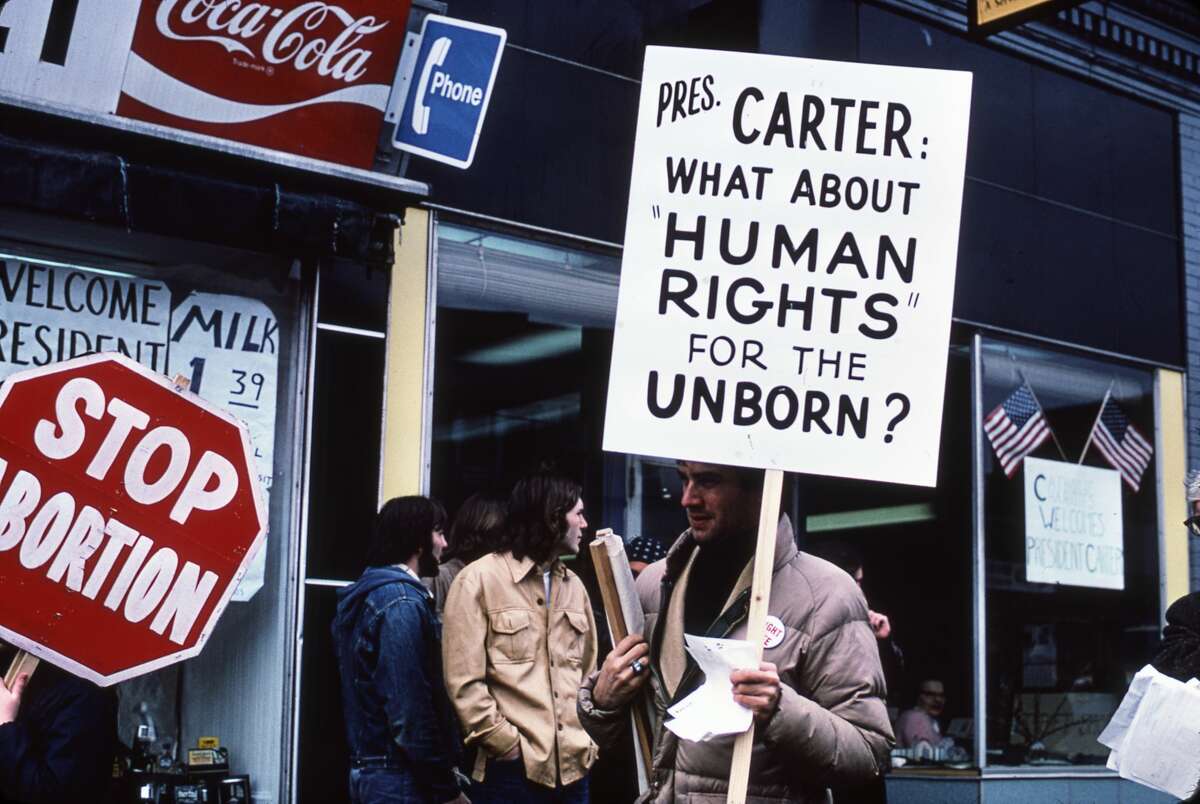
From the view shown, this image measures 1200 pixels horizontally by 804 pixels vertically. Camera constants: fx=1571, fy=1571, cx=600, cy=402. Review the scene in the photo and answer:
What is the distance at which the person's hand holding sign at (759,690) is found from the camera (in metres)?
3.65

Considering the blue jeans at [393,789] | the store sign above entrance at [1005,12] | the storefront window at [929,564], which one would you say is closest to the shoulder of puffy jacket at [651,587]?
the blue jeans at [393,789]

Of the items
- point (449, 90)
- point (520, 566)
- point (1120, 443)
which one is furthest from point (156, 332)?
point (1120, 443)

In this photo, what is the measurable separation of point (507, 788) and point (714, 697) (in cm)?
265

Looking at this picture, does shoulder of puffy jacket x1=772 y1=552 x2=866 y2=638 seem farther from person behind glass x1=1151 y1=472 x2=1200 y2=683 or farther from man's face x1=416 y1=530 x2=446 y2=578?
man's face x1=416 y1=530 x2=446 y2=578

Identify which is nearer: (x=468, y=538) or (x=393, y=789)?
(x=393, y=789)

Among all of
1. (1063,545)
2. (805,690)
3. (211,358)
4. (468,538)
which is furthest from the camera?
(1063,545)

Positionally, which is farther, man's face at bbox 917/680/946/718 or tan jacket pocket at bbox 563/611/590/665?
man's face at bbox 917/680/946/718

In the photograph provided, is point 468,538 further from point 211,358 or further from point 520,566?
point 211,358

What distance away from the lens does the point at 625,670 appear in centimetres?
398

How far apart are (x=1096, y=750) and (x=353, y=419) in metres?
6.50

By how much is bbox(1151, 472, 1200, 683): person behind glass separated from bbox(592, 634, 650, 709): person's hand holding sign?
1755mm

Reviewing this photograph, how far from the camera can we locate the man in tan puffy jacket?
3748 millimetres

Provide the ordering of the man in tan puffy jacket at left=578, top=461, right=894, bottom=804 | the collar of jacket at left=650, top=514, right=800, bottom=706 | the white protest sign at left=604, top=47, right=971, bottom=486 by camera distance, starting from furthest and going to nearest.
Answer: the white protest sign at left=604, top=47, right=971, bottom=486 → the collar of jacket at left=650, top=514, right=800, bottom=706 → the man in tan puffy jacket at left=578, top=461, right=894, bottom=804

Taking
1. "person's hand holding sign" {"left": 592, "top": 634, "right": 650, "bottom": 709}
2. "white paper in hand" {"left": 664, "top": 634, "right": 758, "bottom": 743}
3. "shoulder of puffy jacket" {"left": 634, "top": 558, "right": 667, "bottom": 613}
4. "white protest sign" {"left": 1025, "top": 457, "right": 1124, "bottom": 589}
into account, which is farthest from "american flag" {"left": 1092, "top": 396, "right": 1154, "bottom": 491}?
"white paper in hand" {"left": 664, "top": 634, "right": 758, "bottom": 743}
